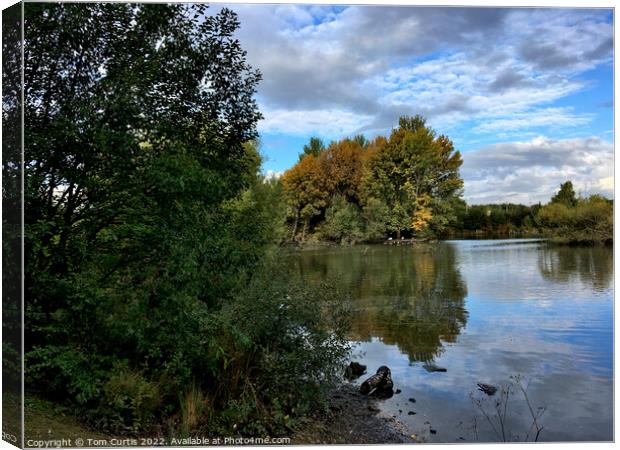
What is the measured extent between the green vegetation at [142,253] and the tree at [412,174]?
2025 mm

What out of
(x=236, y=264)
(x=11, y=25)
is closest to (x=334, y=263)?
(x=236, y=264)

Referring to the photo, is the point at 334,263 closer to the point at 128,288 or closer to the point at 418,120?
the point at 418,120

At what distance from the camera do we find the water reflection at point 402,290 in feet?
21.3

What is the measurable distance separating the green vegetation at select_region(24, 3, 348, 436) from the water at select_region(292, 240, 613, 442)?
3.70 feet

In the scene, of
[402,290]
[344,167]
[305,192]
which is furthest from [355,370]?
[344,167]

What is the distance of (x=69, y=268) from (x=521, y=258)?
5507mm

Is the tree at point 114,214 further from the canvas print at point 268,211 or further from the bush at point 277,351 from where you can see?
the bush at point 277,351

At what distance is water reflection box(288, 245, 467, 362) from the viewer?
648cm

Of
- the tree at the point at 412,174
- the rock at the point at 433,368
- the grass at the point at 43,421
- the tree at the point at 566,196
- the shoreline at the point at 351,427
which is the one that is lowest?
the shoreline at the point at 351,427

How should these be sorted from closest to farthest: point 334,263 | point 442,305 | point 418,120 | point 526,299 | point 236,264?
point 236,264, point 418,120, point 526,299, point 334,263, point 442,305

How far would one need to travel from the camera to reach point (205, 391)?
4.84 meters

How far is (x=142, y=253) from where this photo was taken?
4.65 m

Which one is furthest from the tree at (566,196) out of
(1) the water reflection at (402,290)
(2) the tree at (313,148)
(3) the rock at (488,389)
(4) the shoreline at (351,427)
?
(4) the shoreline at (351,427)

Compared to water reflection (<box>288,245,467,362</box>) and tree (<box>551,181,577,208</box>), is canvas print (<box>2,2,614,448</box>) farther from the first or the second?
water reflection (<box>288,245,467,362</box>)
